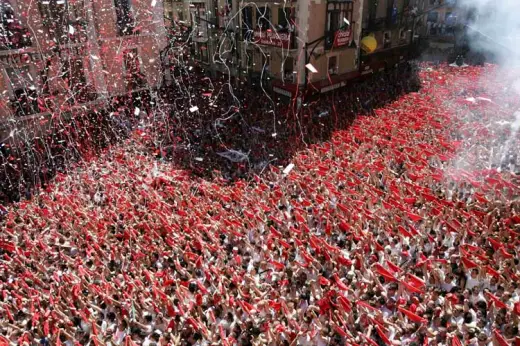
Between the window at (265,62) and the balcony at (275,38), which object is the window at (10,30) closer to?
the balcony at (275,38)

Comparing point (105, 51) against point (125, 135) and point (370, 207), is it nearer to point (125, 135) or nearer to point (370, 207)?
point (125, 135)

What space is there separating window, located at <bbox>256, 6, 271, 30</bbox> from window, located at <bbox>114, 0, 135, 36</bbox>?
6236mm

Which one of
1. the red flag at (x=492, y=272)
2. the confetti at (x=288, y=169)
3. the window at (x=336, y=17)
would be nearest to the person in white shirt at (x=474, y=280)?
the red flag at (x=492, y=272)

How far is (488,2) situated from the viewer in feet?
93.4

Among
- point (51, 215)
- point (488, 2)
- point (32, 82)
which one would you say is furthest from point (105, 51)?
point (488, 2)

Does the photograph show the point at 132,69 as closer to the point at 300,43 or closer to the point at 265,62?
the point at 265,62

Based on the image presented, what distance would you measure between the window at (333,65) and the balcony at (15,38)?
1399 cm

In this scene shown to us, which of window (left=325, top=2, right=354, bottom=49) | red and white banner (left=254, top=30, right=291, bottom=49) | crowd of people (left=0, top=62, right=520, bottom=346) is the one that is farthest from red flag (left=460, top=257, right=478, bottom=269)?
window (left=325, top=2, right=354, bottom=49)

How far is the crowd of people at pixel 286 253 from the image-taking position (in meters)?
6.55

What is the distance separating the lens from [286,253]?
8.25 m

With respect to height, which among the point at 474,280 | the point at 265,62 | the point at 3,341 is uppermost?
the point at 265,62

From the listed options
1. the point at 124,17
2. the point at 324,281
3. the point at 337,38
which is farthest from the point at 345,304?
the point at 124,17

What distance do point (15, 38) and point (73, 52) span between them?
222cm

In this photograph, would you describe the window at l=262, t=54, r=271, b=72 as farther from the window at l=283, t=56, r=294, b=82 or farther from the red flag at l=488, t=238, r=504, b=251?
the red flag at l=488, t=238, r=504, b=251
